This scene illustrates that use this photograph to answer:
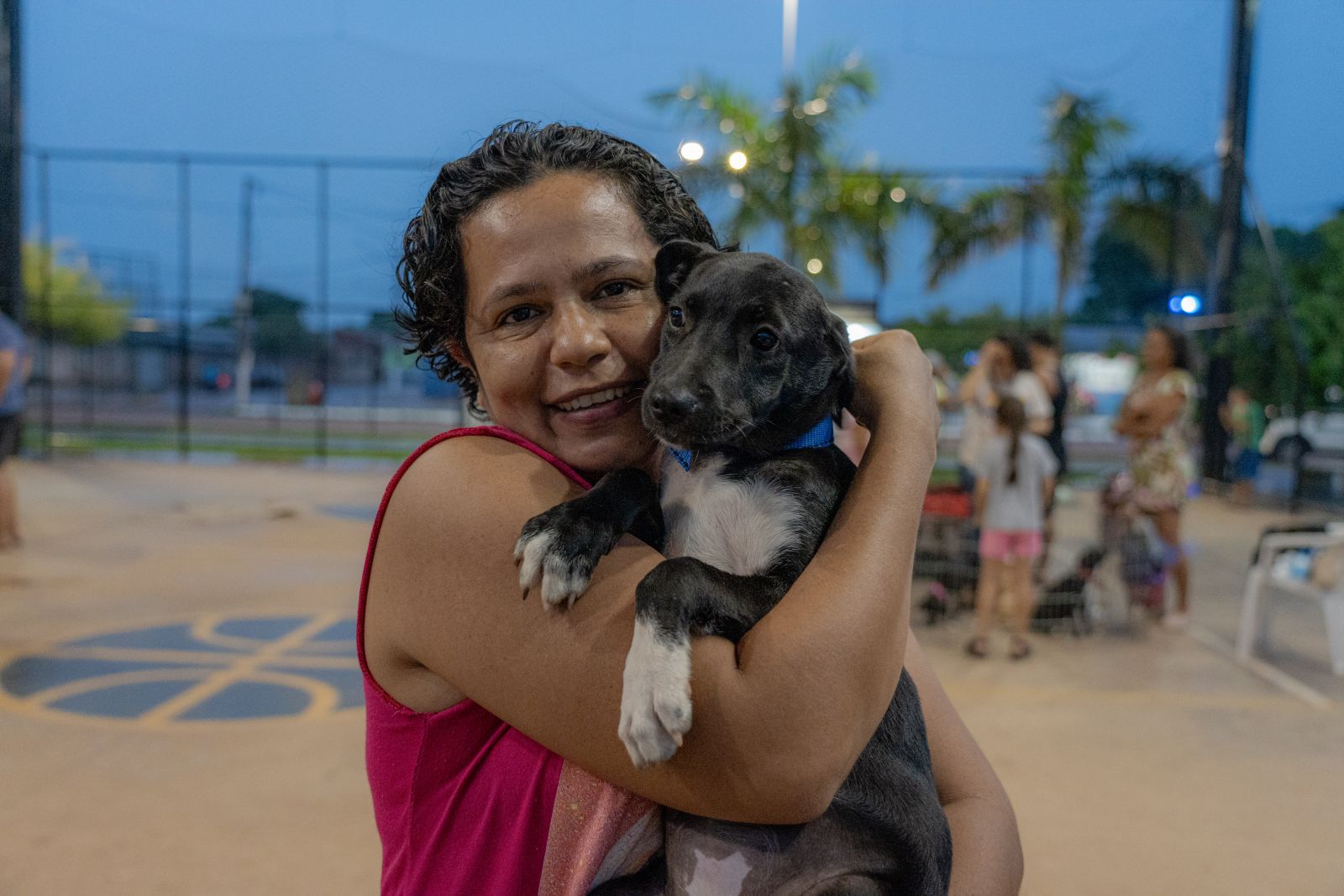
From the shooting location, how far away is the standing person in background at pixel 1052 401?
729 centimetres

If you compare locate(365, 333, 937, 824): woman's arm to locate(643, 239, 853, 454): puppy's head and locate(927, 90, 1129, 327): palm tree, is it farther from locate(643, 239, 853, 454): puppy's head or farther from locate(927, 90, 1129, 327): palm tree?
locate(927, 90, 1129, 327): palm tree

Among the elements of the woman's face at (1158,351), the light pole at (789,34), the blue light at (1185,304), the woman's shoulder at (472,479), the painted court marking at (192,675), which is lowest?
the painted court marking at (192,675)

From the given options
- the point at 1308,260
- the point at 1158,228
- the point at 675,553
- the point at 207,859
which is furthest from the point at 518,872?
the point at 1158,228

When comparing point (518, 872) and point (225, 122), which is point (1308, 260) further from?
point (225, 122)

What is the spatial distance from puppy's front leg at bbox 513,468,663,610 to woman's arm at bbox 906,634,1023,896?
52 cm

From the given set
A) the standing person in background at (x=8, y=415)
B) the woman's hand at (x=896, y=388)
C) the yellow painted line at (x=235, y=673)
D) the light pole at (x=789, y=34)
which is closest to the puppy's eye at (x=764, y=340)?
the woman's hand at (x=896, y=388)

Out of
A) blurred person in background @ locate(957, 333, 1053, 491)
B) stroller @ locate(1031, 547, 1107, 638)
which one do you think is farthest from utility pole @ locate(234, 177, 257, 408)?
stroller @ locate(1031, 547, 1107, 638)

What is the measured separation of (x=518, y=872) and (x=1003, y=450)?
17.4 feet

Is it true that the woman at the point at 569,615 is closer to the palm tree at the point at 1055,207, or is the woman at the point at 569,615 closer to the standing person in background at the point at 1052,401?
the standing person in background at the point at 1052,401

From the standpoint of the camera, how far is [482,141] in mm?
1579

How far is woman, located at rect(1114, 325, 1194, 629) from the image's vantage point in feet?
21.2

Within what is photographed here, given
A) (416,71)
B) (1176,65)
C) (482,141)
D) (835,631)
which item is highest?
(416,71)

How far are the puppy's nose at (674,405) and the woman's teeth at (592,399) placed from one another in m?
0.13

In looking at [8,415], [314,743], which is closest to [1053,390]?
[314,743]
